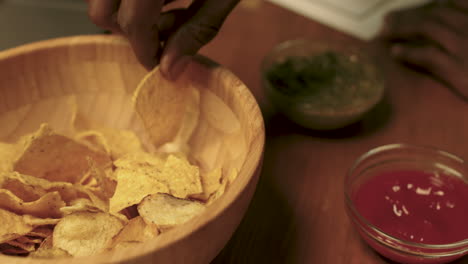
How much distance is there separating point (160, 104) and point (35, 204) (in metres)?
0.30

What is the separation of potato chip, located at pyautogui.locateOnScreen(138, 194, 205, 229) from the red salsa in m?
0.33

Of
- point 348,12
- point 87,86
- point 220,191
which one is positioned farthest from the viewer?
point 348,12

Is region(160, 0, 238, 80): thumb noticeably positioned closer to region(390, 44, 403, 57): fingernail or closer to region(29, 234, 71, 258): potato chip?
region(29, 234, 71, 258): potato chip

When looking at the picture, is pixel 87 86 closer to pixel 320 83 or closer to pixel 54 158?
pixel 54 158

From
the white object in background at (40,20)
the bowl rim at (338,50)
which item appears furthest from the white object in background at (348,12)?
the white object in background at (40,20)

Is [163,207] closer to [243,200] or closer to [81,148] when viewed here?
[243,200]

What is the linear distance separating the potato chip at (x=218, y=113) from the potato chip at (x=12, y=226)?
39 cm

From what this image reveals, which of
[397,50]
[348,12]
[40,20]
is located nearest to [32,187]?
[40,20]

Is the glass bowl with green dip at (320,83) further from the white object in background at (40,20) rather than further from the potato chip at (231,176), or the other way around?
the white object in background at (40,20)

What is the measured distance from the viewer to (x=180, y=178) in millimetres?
860

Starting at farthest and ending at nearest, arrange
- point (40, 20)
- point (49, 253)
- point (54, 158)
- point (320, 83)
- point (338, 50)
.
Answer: point (40, 20) < point (338, 50) < point (320, 83) < point (54, 158) < point (49, 253)

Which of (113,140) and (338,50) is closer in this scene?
(113,140)

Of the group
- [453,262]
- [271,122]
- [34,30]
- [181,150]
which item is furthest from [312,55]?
[34,30]

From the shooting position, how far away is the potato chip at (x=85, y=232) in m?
0.74
